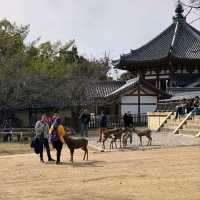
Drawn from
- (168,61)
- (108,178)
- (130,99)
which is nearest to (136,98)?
(130,99)

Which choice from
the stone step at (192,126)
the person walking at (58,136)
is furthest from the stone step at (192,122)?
the person walking at (58,136)

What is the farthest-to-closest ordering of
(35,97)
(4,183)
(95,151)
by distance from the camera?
1. (35,97)
2. (95,151)
3. (4,183)

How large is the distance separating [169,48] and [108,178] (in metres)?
35.1

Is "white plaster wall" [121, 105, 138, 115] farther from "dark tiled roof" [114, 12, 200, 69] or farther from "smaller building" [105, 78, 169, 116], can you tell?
"dark tiled roof" [114, 12, 200, 69]

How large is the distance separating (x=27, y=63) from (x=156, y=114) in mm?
16971

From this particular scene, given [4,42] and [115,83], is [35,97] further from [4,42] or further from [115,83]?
[115,83]

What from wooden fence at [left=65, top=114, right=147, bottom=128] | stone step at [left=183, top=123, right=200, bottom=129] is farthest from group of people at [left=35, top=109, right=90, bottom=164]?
wooden fence at [left=65, top=114, right=147, bottom=128]

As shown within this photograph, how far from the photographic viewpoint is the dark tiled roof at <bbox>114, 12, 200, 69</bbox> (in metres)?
48.0

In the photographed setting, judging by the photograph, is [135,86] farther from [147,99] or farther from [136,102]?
[147,99]

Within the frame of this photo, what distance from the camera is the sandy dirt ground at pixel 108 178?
41.2ft

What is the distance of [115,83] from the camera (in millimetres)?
55406

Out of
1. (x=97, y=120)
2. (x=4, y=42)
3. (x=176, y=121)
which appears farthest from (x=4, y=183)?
(x=4, y=42)

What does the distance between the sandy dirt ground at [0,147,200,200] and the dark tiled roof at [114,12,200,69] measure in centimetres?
2753

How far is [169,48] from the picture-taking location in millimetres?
48844
